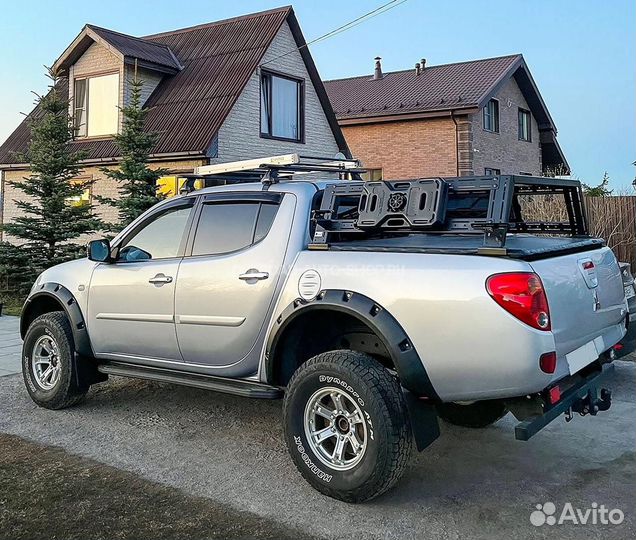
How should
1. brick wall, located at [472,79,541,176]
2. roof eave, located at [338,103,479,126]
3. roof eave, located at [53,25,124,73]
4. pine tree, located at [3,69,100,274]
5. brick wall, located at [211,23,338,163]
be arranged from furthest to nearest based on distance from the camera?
brick wall, located at [472,79,541,176] < roof eave, located at [338,103,479,126] < roof eave, located at [53,25,124,73] < brick wall, located at [211,23,338,163] < pine tree, located at [3,69,100,274]

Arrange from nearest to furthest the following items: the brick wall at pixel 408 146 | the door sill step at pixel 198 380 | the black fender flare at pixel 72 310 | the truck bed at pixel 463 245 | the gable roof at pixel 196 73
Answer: the truck bed at pixel 463 245
the door sill step at pixel 198 380
the black fender flare at pixel 72 310
the gable roof at pixel 196 73
the brick wall at pixel 408 146

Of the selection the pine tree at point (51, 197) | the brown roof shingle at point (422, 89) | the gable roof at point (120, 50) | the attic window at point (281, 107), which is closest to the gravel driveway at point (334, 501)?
the pine tree at point (51, 197)

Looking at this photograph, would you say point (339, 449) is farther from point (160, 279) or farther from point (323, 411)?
point (160, 279)

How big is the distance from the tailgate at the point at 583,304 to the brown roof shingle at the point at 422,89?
18.2m

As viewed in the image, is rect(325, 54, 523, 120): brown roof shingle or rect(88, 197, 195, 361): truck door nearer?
rect(88, 197, 195, 361): truck door

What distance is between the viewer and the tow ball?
11.8ft

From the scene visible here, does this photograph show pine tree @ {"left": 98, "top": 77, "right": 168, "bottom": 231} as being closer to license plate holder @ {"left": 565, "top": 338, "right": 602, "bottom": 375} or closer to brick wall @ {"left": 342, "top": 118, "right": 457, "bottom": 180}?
license plate holder @ {"left": 565, "top": 338, "right": 602, "bottom": 375}

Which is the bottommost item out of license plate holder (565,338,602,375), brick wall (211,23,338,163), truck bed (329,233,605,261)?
license plate holder (565,338,602,375)

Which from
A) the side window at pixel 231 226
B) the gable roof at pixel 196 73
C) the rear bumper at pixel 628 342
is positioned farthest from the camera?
the gable roof at pixel 196 73

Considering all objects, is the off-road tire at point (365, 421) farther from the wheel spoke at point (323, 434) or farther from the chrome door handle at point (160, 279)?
the chrome door handle at point (160, 279)

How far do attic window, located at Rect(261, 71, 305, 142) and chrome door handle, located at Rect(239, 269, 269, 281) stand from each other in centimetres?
1346

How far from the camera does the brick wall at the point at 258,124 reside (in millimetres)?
16000

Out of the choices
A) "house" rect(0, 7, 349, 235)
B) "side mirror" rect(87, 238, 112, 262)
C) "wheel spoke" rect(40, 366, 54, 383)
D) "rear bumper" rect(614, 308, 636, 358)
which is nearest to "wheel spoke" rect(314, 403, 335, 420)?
"rear bumper" rect(614, 308, 636, 358)

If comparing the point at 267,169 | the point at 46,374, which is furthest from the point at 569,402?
the point at 46,374
